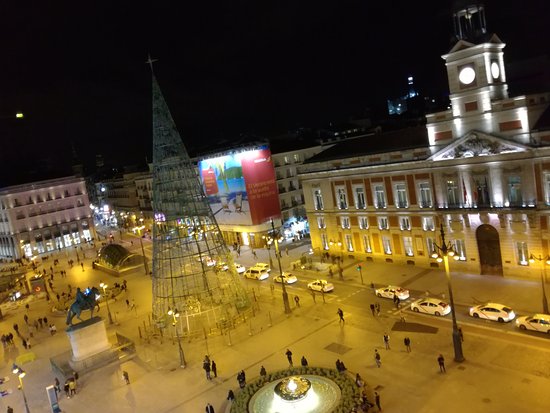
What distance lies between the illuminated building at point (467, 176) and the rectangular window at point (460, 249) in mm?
110

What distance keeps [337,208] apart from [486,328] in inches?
1148

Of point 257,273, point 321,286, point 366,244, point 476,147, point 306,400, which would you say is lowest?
point 257,273

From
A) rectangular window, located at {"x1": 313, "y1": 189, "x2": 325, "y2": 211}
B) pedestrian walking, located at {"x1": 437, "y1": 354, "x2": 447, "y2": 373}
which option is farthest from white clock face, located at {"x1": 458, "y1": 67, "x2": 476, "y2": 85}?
pedestrian walking, located at {"x1": 437, "y1": 354, "x2": 447, "y2": 373}

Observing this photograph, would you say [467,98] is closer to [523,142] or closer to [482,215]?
[523,142]

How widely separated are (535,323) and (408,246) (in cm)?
2208

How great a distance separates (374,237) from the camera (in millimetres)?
59000

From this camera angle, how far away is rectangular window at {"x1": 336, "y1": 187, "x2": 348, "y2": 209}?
202ft

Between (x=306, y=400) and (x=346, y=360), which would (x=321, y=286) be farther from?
(x=306, y=400)

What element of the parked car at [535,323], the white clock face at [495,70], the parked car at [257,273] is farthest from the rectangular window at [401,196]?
the parked car at [535,323]

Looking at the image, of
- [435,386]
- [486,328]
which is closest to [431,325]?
[486,328]

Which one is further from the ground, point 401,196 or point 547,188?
point 547,188

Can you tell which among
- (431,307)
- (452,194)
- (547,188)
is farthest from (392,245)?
(547,188)

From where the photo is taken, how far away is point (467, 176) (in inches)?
1887

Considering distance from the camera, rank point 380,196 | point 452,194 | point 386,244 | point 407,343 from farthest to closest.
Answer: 1. point 386,244
2. point 380,196
3. point 452,194
4. point 407,343
